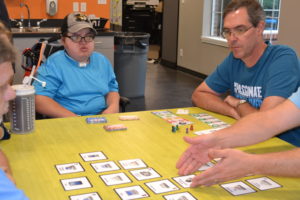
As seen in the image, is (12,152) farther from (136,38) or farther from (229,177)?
(136,38)

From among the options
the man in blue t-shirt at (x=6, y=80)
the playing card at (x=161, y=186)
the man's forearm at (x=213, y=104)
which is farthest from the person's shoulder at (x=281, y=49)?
the man in blue t-shirt at (x=6, y=80)

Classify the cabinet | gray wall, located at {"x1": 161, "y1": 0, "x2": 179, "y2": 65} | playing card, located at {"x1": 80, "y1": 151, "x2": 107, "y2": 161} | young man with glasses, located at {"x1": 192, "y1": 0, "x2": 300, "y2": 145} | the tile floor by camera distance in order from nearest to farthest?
1. playing card, located at {"x1": 80, "y1": 151, "x2": 107, "y2": 161}
2. young man with glasses, located at {"x1": 192, "y1": 0, "x2": 300, "y2": 145}
3. the cabinet
4. the tile floor
5. gray wall, located at {"x1": 161, "y1": 0, "x2": 179, "y2": 65}

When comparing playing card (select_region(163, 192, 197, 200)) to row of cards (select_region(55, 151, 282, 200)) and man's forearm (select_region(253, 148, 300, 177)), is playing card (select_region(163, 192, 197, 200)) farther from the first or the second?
man's forearm (select_region(253, 148, 300, 177))

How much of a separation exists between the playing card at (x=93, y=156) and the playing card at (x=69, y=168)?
7cm

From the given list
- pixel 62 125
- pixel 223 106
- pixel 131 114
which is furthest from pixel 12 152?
pixel 223 106

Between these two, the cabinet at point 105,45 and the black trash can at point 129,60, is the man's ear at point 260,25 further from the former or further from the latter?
the black trash can at point 129,60

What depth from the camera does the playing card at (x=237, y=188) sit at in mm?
1297

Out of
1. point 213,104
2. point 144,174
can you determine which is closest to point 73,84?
point 213,104

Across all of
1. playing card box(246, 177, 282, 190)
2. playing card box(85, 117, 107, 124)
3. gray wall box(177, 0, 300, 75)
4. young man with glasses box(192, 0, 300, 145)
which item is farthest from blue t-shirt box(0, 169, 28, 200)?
gray wall box(177, 0, 300, 75)

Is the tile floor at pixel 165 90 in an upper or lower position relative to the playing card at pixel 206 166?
lower

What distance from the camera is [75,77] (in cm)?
252

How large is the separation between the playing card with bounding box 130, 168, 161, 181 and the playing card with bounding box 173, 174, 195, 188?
0.25 feet

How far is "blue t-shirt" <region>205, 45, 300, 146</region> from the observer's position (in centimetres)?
206

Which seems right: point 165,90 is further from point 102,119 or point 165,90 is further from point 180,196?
point 180,196
